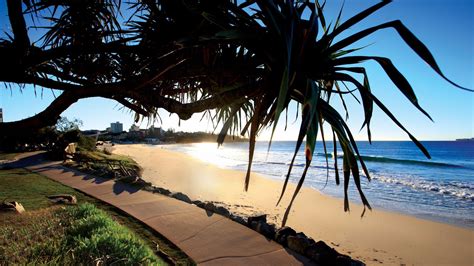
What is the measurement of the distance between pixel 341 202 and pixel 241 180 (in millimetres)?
5583

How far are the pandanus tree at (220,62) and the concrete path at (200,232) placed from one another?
1.82 metres

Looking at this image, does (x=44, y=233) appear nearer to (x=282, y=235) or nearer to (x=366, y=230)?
(x=282, y=235)

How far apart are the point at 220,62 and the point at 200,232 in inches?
115

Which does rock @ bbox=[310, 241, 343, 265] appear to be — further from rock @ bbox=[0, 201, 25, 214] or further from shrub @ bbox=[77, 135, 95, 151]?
shrub @ bbox=[77, 135, 95, 151]

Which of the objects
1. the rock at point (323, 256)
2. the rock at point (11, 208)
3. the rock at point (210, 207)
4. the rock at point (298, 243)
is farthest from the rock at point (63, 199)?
the rock at point (323, 256)

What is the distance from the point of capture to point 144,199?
6.38m

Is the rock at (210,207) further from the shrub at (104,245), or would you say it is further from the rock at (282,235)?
the shrub at (104,245)

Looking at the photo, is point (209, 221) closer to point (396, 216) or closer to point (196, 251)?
point (196, 251)

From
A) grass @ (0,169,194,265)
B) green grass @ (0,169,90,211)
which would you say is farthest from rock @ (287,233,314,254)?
green grass @ (0,169,90,211)

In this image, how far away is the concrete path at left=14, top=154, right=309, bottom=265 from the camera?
3.65 metres

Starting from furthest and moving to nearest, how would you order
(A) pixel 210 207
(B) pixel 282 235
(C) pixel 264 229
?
1. (A) pixel 210 207
2. (C) pixel 264 229
3. (B) pixel 282 235

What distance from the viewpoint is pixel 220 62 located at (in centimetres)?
242

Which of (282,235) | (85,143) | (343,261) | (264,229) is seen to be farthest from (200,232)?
(85,143)

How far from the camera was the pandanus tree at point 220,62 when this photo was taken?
167 cm
